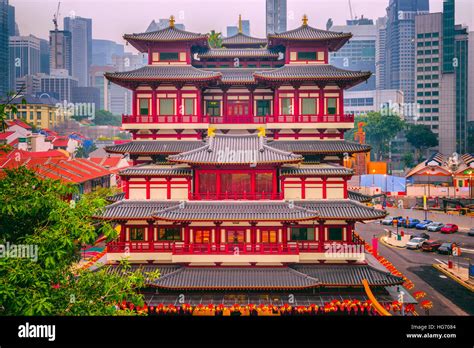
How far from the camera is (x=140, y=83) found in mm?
22188

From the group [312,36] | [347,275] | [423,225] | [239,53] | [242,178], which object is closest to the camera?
[347,275]

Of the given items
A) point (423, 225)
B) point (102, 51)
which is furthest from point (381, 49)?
point (423, 225)

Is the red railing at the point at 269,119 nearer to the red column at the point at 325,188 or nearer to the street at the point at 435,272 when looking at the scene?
the red column at the point at 325,188

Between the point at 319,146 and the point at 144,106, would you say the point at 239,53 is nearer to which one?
the point at 144,106

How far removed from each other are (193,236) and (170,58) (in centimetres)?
1196

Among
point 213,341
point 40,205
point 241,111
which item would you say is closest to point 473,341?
point 213,341

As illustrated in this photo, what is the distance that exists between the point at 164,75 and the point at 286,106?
25.9ft

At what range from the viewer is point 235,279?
58.9 ft

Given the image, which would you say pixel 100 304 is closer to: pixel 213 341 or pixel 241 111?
pixel 213 341

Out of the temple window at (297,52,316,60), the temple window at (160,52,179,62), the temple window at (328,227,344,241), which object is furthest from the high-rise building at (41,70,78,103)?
the temple window at (328,227,344,241)

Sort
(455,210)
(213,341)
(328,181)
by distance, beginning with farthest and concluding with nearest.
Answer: (455,210) → (328,181) → (213,341)

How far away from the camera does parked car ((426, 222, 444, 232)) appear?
3753cm

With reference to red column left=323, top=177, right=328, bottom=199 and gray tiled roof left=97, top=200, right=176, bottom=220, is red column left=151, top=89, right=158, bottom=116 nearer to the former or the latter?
gray tiled roof left=97, top=200, right=176, bottom=220

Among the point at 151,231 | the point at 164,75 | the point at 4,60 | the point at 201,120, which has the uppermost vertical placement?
the point at 164,75
